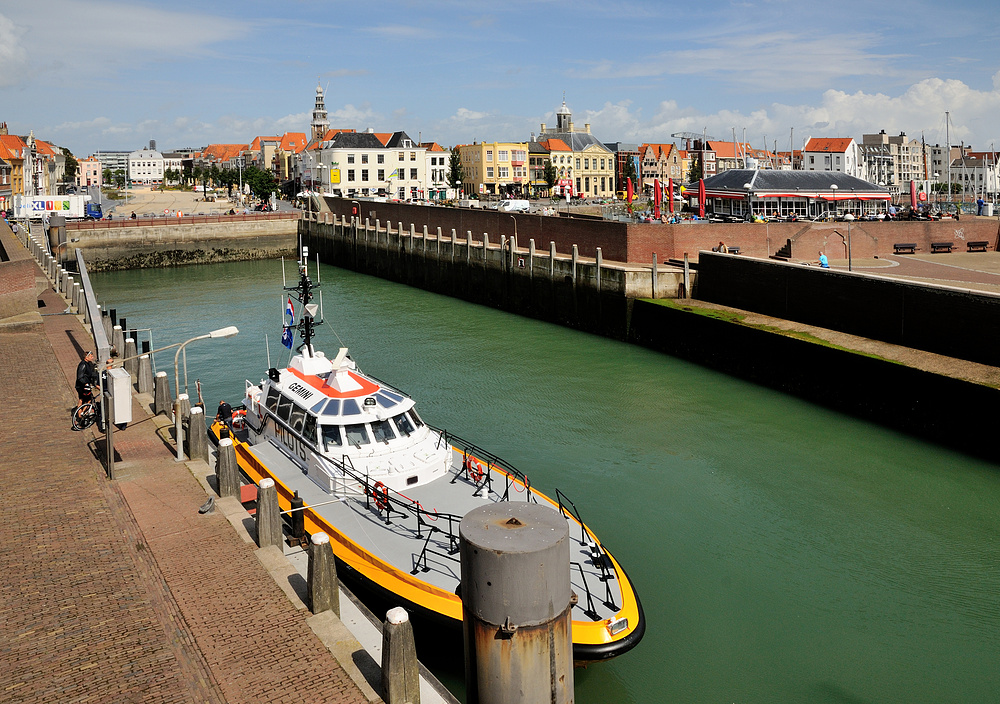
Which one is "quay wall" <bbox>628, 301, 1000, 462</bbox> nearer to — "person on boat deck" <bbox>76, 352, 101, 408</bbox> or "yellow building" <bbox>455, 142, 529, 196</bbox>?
"person on boat deck" <bbox>76, 352, 101, 408</bbox>

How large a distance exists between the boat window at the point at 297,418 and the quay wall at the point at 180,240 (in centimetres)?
5398

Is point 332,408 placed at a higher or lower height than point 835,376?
higher

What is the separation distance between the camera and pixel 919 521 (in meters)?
16.8

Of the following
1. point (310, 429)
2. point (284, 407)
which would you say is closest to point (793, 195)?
point (284, 407)

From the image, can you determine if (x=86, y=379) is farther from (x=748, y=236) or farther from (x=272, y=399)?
(x=748, y=236)

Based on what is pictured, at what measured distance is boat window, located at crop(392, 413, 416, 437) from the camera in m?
15.7

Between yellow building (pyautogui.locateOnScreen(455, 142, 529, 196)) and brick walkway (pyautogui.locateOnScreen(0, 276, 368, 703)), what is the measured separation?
351ft

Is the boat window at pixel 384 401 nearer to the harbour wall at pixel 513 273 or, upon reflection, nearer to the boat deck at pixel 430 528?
the boat deck at pixel 430 528

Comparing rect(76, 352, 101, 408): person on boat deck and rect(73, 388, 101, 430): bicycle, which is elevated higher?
rect(76, 352, 101, 408): person on boat deck

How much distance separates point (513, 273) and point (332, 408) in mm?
27237

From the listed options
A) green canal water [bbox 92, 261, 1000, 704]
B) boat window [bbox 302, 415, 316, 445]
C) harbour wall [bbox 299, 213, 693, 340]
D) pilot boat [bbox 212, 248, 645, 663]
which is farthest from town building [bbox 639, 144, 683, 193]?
boat window [bbox 302, 415, 316, 445]

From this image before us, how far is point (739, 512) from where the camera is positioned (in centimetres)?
1720

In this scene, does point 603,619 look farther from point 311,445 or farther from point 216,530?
point 311,445

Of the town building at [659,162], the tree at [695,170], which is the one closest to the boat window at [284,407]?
the tree at [695,170]
